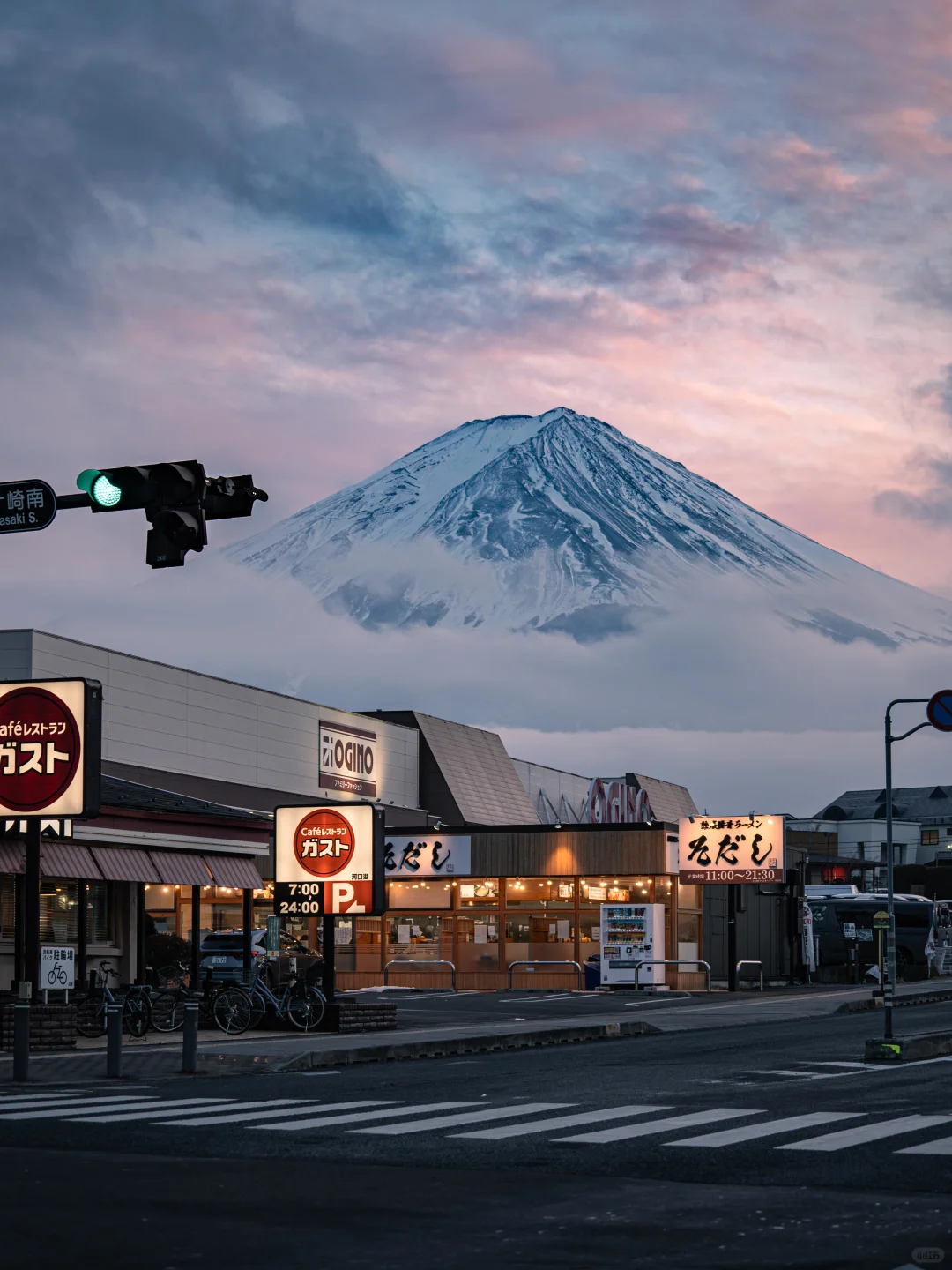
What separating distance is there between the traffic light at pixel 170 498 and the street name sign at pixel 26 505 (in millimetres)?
→ 452

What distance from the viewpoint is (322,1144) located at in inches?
563

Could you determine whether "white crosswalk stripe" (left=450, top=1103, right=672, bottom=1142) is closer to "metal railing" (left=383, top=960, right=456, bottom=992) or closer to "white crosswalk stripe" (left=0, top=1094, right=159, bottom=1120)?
"white crosswalk stripe" (left=0, top=1094, right=159, bottom=1120)

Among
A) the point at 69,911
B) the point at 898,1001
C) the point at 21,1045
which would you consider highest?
the point at 69,911

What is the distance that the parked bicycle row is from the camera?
3138 centimetres

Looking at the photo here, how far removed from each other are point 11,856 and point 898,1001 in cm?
2829

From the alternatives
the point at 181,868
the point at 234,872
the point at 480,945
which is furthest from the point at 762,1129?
the point at 480,945

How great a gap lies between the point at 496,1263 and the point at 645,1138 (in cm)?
634

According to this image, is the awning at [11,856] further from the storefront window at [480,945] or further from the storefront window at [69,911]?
the storefront window at [480,945]

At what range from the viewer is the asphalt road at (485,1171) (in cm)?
919

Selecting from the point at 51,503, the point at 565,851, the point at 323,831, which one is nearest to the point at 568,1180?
the point at 51,503

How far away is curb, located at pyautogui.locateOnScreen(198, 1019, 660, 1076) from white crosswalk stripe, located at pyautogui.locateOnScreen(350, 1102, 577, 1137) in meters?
6.29

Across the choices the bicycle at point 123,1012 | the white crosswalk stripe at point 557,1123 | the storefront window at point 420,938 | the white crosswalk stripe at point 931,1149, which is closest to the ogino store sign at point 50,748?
the bicycle at point 123,1012

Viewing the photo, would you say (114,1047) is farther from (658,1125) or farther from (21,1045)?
(658,1125)

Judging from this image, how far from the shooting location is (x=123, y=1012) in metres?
31.2
